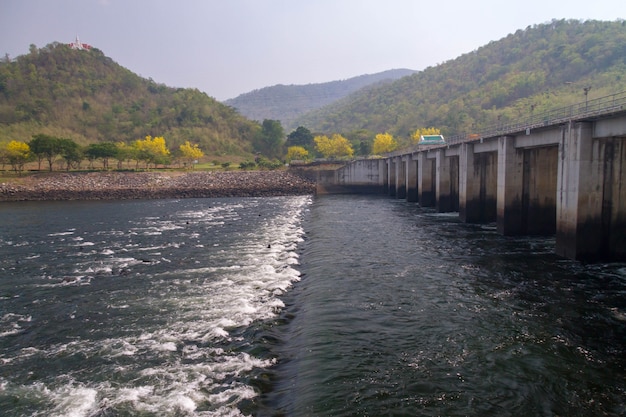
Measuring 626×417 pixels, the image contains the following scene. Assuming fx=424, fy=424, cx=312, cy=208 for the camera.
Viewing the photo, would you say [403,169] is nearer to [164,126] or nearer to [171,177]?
[171,177]

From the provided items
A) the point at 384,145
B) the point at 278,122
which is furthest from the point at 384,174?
the point at 278,122

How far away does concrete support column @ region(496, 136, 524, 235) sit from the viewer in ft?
111

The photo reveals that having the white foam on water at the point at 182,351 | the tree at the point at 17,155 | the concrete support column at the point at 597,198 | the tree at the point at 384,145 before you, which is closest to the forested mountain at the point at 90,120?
the tree at the point at 17,155

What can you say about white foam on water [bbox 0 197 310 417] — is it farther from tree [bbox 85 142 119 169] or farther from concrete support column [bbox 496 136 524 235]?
tree [bbox 85 142 119 169]

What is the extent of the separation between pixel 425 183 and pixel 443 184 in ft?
25.6

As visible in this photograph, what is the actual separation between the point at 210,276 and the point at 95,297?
6.02m

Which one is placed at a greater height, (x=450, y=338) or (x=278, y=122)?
(x=278, y=122)

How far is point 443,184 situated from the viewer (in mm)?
51938

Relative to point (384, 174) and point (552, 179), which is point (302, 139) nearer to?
point (384, 174)

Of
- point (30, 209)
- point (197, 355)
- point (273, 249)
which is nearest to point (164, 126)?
point (30, 209)

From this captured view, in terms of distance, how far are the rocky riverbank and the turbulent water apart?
5672 cm

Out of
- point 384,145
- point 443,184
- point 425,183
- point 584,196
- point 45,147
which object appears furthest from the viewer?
point 384,145

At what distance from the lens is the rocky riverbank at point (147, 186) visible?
85.6m

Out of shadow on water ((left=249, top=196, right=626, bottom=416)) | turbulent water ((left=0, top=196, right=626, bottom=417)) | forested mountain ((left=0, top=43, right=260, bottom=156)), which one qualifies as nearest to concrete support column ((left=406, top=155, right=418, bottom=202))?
turbulent water ((left=0, top=196, right=626, bottom=417))
